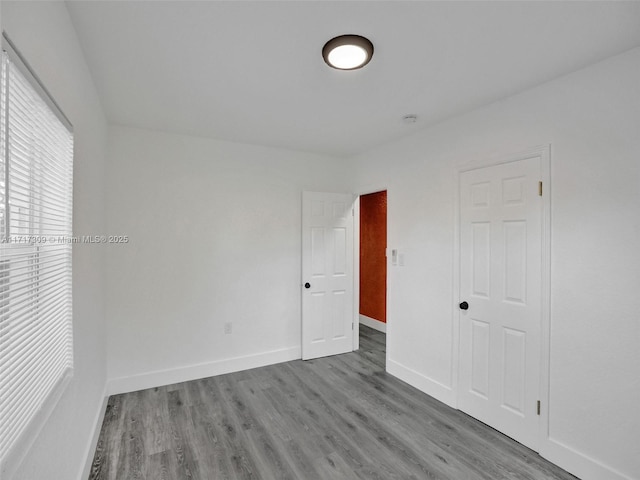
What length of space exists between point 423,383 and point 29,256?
3.22 metres

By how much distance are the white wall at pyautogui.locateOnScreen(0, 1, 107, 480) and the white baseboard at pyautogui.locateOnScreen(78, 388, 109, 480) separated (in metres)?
0.02

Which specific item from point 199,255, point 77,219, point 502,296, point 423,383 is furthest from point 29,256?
point 423,383

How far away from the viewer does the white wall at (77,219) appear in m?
1.16

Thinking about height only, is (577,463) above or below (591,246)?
below

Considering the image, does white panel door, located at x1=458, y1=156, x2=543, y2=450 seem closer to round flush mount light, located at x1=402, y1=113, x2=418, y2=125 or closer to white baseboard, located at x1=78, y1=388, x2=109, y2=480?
round flush mount light, located at x1=402, y1=113, x2=418, y2=125

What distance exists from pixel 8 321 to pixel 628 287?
2842 millimetres

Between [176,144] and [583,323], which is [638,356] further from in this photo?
[176,144]

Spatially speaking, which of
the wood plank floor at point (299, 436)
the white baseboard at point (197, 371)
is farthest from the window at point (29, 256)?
the white baseboard at point (197, 371)

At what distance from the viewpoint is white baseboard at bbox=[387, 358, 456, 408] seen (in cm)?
301

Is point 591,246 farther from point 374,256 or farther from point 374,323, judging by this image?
point 374,323

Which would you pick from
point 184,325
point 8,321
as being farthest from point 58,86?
point 184,325

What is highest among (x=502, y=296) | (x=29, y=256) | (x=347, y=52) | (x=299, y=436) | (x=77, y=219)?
(x=347, y=52)

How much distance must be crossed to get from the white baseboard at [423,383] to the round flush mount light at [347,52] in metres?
2.77

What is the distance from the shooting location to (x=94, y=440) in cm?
231
